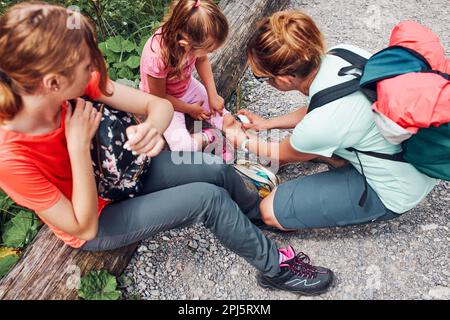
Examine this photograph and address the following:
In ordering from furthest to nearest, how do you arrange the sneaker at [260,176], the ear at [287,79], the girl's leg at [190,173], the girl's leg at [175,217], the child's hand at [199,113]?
the child's hand at [199,113]
the sneaker at [260,176]
the girl's leg at [190,173]
the ear at [287,79]
the girl's leg at [175,217]

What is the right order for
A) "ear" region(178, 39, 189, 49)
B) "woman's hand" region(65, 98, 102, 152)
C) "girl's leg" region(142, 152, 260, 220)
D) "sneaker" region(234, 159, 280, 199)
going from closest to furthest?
"woman's hand" region(65, 98, 102, 152) < "girl's leg" region(142, 152, 260, 220) < "ear" region(178, 39, 189, 49) < "sneaker" region(234, 159, 280, 199)

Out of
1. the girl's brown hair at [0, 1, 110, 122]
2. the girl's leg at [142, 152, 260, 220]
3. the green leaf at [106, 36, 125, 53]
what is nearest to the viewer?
the girl's brown hair at [0, 1, 110, 122]

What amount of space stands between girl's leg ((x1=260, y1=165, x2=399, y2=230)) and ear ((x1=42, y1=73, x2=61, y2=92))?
145 cm

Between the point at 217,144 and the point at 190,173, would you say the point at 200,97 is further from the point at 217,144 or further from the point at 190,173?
the point at 190,173

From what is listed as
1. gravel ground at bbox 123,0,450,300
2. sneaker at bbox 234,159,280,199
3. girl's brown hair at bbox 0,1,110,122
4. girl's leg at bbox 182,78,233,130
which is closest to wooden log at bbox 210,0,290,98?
girl's leg at bbox 182,78,233,130

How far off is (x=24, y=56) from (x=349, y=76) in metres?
1.45

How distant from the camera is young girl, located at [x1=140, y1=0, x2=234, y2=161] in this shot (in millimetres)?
2527

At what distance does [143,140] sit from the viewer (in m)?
2.02

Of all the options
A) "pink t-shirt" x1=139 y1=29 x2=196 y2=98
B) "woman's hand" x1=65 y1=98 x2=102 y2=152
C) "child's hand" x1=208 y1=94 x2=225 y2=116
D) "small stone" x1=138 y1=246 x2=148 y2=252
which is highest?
"woman's hand" x1=65 y1=98 x2=102 y2=152

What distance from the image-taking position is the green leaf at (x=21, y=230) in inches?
107

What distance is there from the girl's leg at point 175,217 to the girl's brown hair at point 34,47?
2.39ft

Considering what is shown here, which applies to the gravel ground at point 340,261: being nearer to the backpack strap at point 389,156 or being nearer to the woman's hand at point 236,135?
the woman's hand at point 236,135

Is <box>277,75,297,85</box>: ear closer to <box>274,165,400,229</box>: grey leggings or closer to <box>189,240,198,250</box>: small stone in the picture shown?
<box>274,165,400,229</box>: grey leggings

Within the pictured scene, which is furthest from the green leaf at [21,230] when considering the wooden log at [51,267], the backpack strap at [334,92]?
the backpack strap at [334,92]
